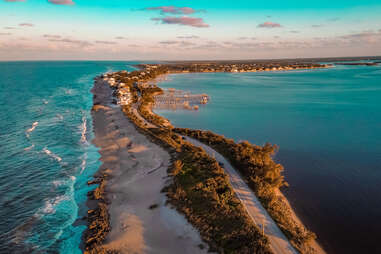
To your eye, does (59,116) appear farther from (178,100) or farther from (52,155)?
(178,100)

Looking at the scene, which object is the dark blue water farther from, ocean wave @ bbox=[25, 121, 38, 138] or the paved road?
ocean wave @ bbox=[25, 121, 38, 138]

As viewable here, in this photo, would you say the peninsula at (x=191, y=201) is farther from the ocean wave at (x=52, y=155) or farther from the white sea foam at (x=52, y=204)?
the ocean wave at (x=52, y=155)

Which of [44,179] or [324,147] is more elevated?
[324,147]

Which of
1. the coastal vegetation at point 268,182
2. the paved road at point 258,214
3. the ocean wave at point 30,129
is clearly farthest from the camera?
the ocean wave at point 30,129

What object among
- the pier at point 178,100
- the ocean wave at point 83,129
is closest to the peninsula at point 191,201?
the ocean wave at point 83,129

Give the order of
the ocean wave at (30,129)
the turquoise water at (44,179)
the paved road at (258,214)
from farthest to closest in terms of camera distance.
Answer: the ocean wave at (30,129)
the turquoise water at (44,179)
the paved road at (258,214)

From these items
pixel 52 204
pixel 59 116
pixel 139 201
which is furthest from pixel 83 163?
pixel 59 116

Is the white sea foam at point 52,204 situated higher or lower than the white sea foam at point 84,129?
lower
